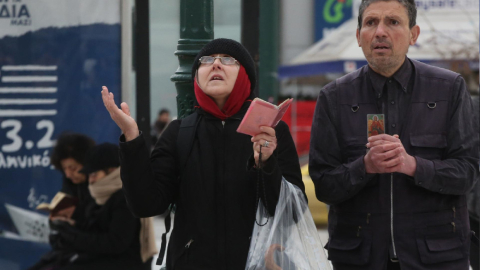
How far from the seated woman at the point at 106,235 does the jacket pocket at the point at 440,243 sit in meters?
2.14

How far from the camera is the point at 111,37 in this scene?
596cm

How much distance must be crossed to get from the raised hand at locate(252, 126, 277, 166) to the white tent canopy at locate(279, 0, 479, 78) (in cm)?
1142

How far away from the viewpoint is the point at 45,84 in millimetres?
5863

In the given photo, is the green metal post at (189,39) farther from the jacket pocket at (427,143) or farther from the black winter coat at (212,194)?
the jacket pocket at (427,143)

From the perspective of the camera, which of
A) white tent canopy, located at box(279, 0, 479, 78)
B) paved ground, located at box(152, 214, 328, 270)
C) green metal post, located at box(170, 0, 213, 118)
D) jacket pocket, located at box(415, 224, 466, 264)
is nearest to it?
jacket pocket, located at box(415, 224, 466, 264)

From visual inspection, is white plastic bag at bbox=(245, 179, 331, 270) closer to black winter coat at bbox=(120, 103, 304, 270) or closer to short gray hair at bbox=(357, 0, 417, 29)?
black winter coat at bbox=(120, 103, 304, 270)

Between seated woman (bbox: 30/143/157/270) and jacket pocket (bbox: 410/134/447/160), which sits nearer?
jacket pocket (bbox: 410/134/447/160)

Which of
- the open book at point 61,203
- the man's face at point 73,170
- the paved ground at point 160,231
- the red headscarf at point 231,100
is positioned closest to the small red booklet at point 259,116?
the red headscarf at point 231,100

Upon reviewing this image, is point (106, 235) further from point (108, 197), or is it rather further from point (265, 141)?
point (265, 141)

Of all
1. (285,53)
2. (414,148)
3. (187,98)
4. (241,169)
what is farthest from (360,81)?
(285,53)

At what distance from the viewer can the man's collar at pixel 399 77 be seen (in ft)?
10.6

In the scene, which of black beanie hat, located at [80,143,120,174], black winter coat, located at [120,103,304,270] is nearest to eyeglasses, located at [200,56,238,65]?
black winter coat, located at [120,103,304,270]

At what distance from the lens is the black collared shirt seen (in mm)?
3186

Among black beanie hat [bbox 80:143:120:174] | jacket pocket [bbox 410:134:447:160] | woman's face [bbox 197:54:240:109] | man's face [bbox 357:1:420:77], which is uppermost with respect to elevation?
man's face [bbox 357:1:420:77]
